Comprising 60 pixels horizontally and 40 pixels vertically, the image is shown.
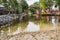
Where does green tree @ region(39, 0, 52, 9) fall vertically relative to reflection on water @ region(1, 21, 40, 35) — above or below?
above

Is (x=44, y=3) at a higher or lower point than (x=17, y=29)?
higher

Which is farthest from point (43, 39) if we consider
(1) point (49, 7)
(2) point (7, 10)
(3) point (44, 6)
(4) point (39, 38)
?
(1) point (49, 7)

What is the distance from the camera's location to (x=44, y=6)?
21.3 m

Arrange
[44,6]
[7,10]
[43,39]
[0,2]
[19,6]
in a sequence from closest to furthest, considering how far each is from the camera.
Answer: [43,39], [0,2], [7,10], [19,6], [44,6]

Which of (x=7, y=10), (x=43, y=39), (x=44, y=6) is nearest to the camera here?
(x=43, y=39)

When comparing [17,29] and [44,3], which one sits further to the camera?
[44,3]

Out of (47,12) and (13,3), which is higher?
(13,3)

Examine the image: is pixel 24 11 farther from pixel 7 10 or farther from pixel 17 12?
pixel 7 10

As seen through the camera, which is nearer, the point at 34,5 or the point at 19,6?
the point at 19,6

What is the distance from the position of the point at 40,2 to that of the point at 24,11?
2.40 metres

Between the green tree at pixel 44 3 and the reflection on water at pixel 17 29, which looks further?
the green tree at pixel 44 3

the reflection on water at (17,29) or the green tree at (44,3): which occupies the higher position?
the green tree at (44,3)

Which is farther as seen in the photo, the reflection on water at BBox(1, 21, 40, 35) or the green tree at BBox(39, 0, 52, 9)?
the green tree at BBox(39, 0, 52, 9)

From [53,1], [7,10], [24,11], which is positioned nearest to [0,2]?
[7,10]
